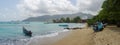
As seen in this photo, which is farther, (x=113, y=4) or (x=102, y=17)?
(x=102, y=17)

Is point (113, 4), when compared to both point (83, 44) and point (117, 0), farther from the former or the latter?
point (83, 44)

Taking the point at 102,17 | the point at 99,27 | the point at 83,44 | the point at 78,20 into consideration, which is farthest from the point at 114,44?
the point at 78,20

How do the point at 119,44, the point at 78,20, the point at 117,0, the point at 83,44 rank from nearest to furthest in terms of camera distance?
the point at 119,44 < the point at 83,44 < the point at 117,0 < the point at 78,20

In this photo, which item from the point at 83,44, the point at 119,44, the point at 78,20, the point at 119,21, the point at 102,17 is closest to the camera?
the point at 119,44

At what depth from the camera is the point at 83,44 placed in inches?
739

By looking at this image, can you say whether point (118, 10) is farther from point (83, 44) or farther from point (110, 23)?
point (110, 23)

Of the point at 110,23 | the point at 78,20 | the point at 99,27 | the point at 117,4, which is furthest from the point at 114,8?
the point at 78,20

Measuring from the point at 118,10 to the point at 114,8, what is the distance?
1.11m

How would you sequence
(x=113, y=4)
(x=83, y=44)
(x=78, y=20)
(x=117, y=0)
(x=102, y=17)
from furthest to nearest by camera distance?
(x=78, y=20), (x=102, y=17), (x=113, y=4), (x=117, y=0), (x=83, y=44)

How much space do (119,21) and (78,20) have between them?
450ft

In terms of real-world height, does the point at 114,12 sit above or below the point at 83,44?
above

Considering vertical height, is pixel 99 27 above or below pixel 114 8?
below

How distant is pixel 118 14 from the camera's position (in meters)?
31.9

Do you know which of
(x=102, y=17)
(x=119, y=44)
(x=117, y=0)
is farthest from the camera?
(x=102, y=17)
